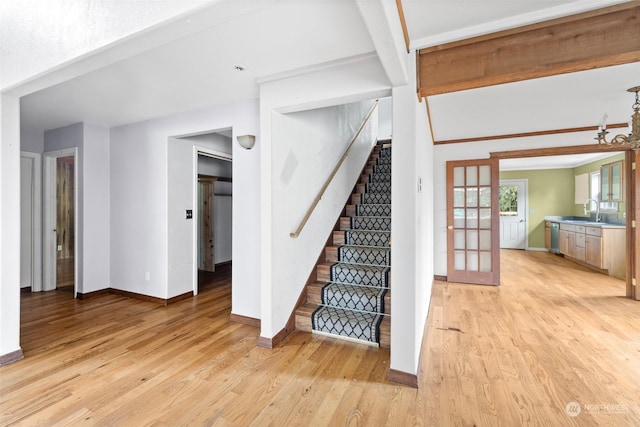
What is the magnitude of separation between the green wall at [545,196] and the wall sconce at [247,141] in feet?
25.9

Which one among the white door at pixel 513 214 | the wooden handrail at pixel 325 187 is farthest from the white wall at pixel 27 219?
the white door at pixel 513 214

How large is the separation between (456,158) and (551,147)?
50.2 inches

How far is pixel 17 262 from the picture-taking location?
2.41m

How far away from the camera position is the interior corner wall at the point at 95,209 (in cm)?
399

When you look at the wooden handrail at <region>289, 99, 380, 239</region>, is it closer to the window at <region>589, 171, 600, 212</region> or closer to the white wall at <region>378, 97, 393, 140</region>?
the white wall at <region>378, 97, 393, 140</region>

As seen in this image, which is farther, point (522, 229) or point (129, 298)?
point (522, 229)

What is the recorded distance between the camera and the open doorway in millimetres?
5258

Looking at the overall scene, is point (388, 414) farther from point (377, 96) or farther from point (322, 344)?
point (377, 96)

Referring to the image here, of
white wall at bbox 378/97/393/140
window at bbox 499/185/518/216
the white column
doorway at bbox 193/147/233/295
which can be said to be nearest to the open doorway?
window at bbox 499/185/518/216

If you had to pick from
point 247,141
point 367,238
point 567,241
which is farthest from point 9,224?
point 567,241

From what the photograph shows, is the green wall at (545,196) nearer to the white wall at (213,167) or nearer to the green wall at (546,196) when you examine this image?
the green wall at (546,196)

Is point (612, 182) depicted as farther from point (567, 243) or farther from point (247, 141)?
point (247, 141)

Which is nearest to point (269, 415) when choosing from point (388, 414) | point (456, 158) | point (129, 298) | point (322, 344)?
point (388, 414)

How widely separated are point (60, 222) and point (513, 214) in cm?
1046
